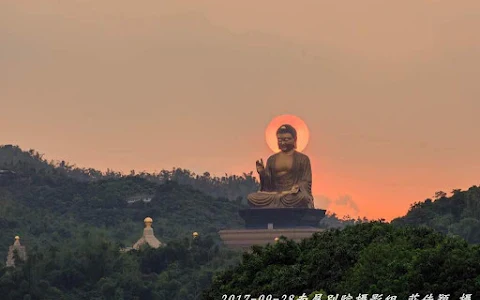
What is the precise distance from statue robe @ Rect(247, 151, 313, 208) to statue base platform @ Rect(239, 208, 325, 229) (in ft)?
2.07

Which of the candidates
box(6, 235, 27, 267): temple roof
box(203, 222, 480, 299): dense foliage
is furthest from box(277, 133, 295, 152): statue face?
box(203, 222, 480, 299): dense foliage

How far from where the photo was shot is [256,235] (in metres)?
126

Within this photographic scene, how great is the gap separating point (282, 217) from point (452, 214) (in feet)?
50.0

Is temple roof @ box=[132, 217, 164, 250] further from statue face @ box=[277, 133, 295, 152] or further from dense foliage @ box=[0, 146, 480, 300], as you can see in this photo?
Answer: statue face @ box=[277, 133, 295, 152]

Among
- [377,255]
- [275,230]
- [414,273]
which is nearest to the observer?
[414,273]

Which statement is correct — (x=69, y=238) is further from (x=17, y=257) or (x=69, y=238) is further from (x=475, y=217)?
(x=475, y=217)

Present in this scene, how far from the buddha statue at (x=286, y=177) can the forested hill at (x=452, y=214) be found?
9.28 m

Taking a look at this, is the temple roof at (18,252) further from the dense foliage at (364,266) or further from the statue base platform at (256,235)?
the dense foliage at (364,266)

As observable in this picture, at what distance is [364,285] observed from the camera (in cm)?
5231

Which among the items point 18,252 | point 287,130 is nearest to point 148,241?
point 18,252

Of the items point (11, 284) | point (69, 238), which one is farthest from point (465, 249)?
point (69, 238)

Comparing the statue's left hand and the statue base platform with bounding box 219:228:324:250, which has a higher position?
the statue's left hand

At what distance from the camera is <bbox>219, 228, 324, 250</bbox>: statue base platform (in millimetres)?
124312

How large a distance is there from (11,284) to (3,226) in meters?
48.4
